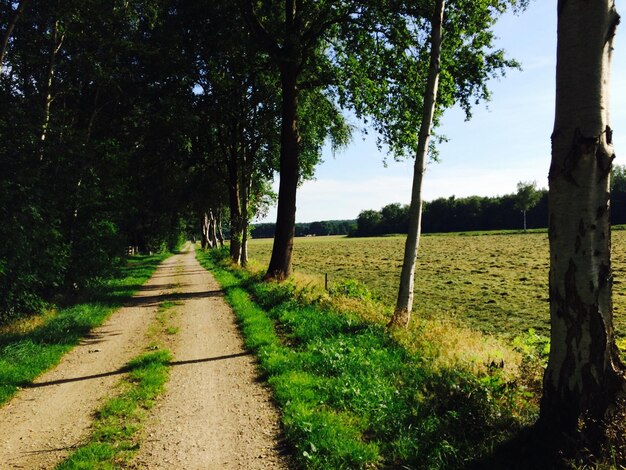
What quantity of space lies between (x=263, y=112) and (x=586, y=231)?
A: 2159cm

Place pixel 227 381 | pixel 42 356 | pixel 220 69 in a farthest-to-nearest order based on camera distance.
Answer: pixel 220 69, pixel 42 356, pixel 227 381

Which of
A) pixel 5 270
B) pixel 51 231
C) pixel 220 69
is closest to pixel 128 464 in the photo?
pixel 5 270

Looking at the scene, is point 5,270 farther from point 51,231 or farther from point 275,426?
point 275,426

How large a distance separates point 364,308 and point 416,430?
654cm

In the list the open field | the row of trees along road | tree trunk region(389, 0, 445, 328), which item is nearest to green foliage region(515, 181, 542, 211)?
the open field

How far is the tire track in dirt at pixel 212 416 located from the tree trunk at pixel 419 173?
12.4 feet

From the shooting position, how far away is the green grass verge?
4.75 metres

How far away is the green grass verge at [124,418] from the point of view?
4.75 meters

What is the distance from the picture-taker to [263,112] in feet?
77.9

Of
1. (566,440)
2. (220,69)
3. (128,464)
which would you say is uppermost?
(220,69)

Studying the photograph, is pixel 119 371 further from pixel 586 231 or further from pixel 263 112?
pixel 263 112

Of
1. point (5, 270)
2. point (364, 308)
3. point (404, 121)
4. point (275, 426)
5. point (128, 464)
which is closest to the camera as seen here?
point (128, 464)

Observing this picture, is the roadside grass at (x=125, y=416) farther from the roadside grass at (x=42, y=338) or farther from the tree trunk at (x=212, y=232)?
the tree trunk at (x=212, y=232)

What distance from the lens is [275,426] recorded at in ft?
18.2
